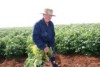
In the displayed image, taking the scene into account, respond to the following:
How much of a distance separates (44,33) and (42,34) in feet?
0.17

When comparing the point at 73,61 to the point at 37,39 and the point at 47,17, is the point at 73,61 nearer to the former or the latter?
the point at 37,39

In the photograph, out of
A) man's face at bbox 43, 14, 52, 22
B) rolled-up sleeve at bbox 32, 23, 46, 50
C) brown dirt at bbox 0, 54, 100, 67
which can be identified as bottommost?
brown dirt at bbox 0, 54, 100, 67

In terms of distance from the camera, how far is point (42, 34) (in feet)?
26.5

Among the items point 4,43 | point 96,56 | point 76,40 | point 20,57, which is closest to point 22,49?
point 20,57

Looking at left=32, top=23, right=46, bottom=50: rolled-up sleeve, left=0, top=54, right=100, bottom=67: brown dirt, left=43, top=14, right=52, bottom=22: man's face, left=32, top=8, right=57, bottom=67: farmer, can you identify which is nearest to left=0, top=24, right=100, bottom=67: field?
left=0, top=54, right=100, bottom=67: brown dirt

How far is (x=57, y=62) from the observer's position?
8.18 metres

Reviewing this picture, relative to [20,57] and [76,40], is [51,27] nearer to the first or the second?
[76,40]

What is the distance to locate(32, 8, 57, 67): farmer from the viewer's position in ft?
25.9

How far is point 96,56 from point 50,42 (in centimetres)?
339

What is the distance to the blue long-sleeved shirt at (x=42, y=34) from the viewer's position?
794 cm

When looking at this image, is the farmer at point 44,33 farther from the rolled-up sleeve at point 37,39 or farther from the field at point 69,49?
the field at point 69,49

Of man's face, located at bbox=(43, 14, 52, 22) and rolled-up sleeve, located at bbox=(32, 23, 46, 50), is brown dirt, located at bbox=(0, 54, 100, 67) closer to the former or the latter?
rolled-up sleeve, located at bbox=(32, 23, 46, 50)

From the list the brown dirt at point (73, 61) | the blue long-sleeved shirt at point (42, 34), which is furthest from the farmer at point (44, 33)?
the brown dirt at point (73, 61)

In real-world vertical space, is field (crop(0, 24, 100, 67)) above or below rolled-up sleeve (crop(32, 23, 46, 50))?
below
